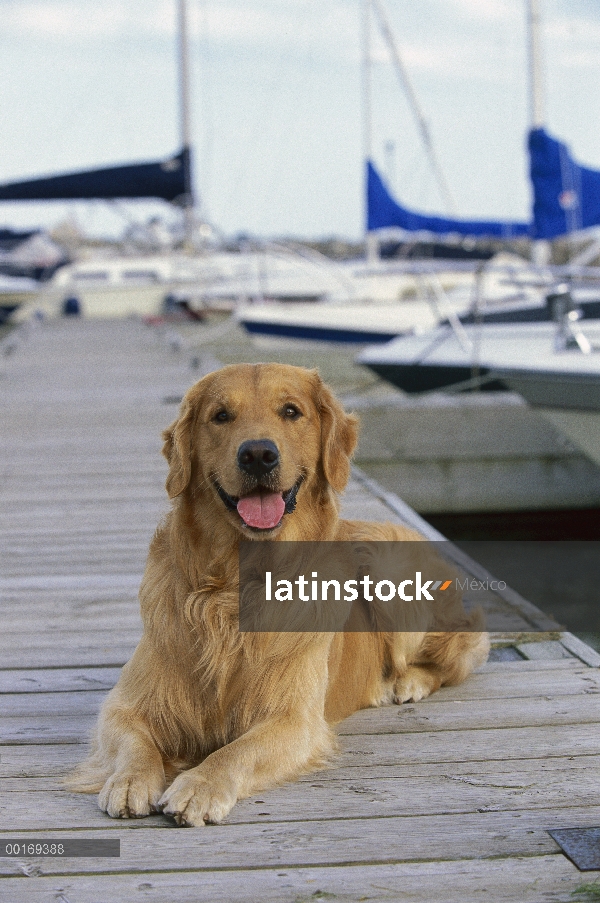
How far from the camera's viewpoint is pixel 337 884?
82.7 inches

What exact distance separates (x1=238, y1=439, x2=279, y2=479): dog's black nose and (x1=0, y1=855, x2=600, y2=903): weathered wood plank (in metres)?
1.06

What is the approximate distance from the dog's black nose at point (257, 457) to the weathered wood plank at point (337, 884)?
106 cm

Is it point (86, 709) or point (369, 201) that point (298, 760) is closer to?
point (86, 709)

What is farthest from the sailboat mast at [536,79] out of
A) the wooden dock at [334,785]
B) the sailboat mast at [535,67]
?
the wooden dock at [334,785]

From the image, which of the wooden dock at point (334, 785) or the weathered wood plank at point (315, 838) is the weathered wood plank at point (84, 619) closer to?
the wooden dock at point (334, 785)

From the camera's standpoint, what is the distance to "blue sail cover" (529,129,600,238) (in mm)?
11789

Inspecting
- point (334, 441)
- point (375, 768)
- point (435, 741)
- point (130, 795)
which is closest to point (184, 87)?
point (334, 441)

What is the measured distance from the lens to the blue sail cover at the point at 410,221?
51.1 feet

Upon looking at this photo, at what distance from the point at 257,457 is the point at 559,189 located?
10.1 m

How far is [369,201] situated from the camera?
17.0m

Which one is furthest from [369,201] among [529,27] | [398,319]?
[529,27]

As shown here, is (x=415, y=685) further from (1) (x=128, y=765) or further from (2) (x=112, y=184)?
(2) (x=112, y=184)

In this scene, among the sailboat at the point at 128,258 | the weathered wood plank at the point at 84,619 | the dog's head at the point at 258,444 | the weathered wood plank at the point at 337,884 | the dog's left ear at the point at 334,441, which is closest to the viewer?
the weathered wood plank at the point at 337,884

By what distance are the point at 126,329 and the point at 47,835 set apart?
2137 centimetres
